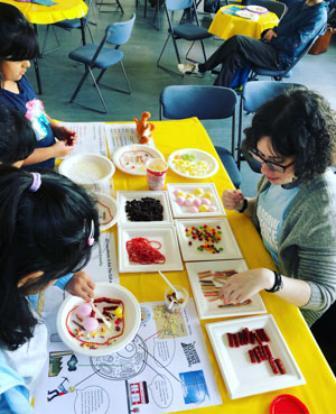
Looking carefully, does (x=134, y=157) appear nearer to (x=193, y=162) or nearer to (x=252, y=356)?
(x=193, y=162)

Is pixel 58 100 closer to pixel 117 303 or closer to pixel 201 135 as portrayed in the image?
pixel 201 135

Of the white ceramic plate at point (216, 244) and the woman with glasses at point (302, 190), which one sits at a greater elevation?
the woman with glasses at point (302, 190)

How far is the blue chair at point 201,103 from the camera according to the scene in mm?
2047

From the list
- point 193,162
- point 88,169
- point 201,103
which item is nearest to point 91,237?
point 88,169

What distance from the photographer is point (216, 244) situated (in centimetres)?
125

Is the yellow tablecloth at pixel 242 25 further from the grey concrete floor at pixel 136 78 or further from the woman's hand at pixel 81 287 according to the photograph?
the woman's hand at pixel 81 287

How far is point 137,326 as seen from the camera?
3.05ft

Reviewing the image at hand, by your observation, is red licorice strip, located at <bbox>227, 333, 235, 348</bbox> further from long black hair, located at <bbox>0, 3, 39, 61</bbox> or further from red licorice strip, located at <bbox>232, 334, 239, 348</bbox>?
long black hair, located at <bbox>0, 3, 39, 61</bbox>

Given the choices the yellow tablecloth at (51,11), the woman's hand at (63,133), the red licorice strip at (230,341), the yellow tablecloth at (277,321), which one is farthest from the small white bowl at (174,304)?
the yellow tablecloth at (51,11)

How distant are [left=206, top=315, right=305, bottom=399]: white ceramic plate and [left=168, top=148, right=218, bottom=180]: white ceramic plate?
70 centimetres

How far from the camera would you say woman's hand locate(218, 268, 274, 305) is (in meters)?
1.00

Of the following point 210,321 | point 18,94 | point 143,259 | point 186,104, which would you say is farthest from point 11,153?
point 186,104

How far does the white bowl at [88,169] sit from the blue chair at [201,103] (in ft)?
2.25

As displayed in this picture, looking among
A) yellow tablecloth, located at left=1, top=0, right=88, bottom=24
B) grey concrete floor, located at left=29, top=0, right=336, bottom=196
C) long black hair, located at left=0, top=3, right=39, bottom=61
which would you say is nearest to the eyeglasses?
long black hair, located at left=0, top=3, right=39, bottom=61
